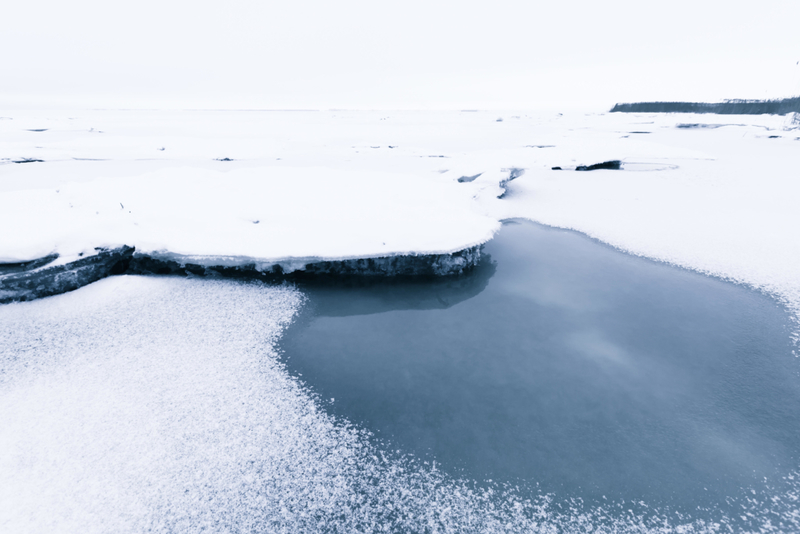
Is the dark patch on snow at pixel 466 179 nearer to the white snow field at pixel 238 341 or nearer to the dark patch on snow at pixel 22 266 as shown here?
the white snow field at pixel 238 341

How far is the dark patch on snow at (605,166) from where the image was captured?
8320mm

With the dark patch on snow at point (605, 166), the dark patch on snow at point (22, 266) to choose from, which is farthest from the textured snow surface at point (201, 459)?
the dark patch on snow at point (605, 166)

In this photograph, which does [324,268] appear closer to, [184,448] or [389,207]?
[389,207]

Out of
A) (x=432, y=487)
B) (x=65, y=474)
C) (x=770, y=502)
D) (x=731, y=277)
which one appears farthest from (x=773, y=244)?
(x=65, y=474)

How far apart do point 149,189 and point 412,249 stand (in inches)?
146

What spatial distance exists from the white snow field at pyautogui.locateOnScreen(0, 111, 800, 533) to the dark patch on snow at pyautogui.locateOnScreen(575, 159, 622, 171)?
165 centimetres

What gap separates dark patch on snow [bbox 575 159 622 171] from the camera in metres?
8.32

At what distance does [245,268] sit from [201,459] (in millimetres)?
1959

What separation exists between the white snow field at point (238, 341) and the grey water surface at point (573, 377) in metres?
0.16

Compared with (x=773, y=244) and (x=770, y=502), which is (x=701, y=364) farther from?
(x=773, y=244)

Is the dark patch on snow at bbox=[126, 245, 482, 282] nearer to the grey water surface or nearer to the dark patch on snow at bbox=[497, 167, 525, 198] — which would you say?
the grey water surface

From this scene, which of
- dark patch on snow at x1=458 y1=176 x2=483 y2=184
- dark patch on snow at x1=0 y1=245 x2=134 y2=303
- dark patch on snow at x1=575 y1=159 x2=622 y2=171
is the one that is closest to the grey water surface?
dark patch on snow at x1=0 y1=245 x2=134 y2=303

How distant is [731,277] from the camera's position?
11.6 feet

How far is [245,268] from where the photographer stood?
3439 mm
